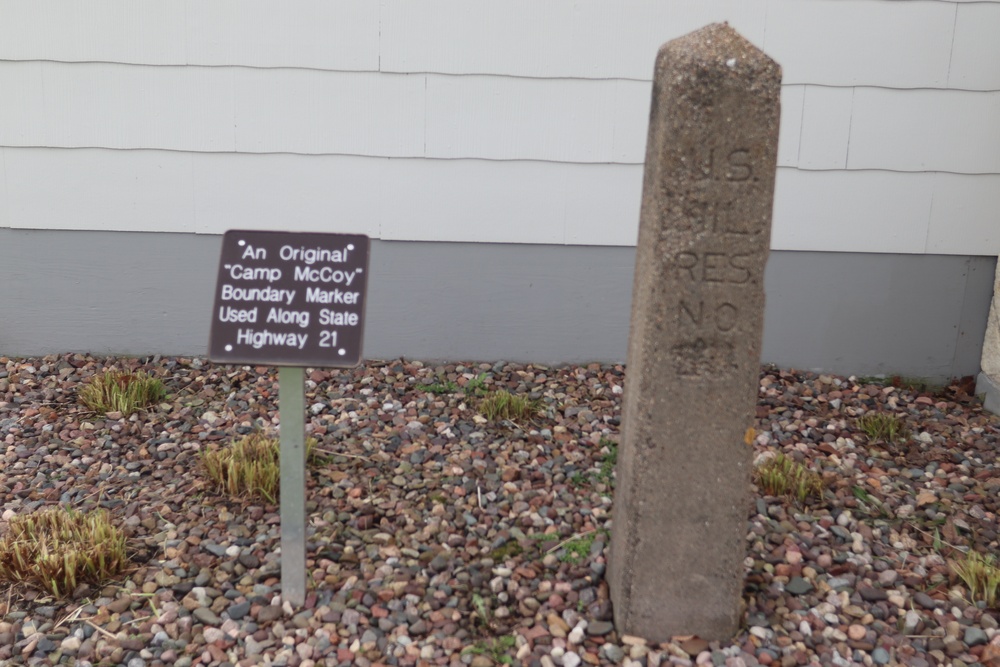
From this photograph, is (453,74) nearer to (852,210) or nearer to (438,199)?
(438,199)

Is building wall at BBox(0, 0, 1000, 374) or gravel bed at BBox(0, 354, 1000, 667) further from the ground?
building wall at BBox(0, 0, 1000, 374)

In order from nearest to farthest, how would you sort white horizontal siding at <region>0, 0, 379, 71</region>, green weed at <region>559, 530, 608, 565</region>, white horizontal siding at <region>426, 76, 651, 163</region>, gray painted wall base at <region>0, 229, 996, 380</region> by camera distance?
green weed at <region>559, 530, 608, 565</region> < white horizontal siding at <region>0, 0, 379, 71</region> < white horizontal siding at <region>426, 76, 651, 163</region> < gray painted wall base at <region>0, 229, 996, 380</region>

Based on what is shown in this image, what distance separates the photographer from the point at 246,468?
315cm

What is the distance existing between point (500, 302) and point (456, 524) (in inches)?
60.9

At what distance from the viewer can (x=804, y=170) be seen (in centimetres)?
418

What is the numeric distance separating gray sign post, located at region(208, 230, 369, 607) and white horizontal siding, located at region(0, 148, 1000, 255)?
5.58ft

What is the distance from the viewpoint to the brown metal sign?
2.47m

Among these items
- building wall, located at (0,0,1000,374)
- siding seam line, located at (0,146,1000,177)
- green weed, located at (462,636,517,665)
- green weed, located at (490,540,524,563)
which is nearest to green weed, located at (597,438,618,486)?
green weed, located at (490,540,524,563)

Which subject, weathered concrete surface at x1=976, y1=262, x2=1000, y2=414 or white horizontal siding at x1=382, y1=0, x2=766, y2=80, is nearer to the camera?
white horizontal siding at x1=382, y1=0, x2=766, y2=80

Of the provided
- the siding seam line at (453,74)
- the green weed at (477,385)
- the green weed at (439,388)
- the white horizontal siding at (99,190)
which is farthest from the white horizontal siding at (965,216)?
the white horizontal siding at (99,190)

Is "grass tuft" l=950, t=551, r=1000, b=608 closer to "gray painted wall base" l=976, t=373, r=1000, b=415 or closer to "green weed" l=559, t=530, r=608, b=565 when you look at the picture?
"green weed" l=559, t=530, r=608, b=565

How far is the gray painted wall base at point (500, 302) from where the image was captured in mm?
4301

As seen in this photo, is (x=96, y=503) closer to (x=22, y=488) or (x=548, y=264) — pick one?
(x=22, y=488)

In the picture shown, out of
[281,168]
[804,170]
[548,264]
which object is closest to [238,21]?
[281,168]
